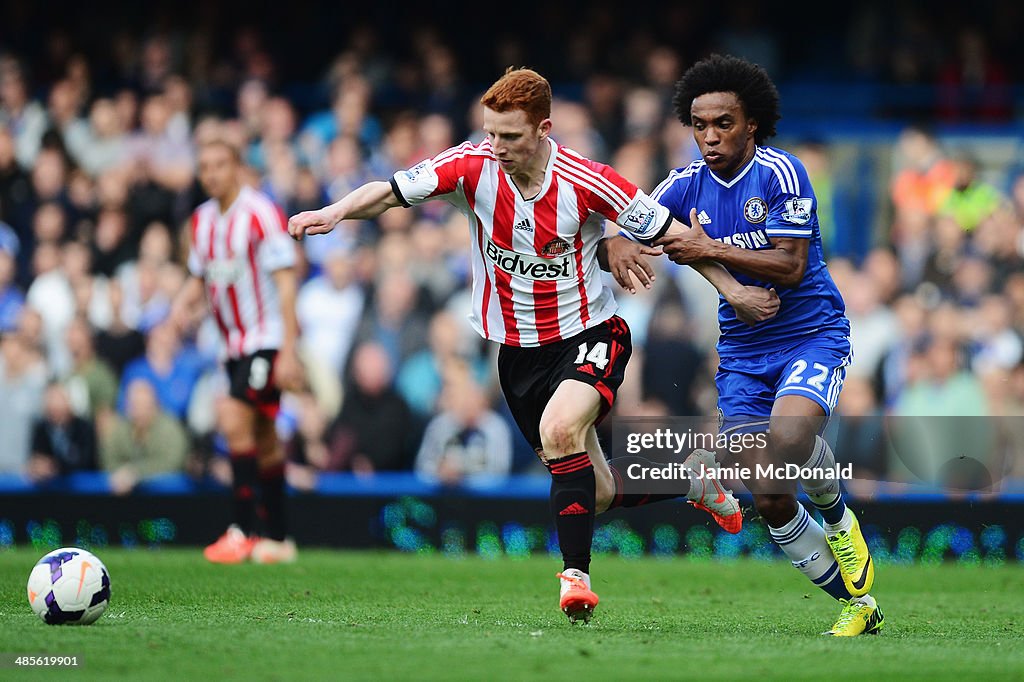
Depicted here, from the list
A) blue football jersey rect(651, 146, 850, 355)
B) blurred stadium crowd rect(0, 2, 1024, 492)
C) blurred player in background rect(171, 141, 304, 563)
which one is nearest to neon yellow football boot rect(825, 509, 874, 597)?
blue football jersey rect(651, 146, 850, 355)

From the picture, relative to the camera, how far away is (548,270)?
7.27 metres

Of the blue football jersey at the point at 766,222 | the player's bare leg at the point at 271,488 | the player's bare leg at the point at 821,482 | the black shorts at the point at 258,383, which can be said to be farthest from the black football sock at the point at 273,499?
the player's bare leg at the point at 821,482

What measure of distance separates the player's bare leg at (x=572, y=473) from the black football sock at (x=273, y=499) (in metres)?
4.09

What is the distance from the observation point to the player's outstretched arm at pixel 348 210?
6824mm

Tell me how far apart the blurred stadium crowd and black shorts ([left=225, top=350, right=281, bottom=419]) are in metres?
1.90

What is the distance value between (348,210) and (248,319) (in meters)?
3.91

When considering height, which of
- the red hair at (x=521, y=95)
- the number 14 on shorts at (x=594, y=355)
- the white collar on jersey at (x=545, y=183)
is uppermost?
the red hair at (x=521, y=95)

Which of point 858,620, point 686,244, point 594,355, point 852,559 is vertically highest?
point 686,244

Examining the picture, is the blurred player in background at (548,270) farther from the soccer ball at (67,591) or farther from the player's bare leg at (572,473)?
the soccer ball at (67,591)

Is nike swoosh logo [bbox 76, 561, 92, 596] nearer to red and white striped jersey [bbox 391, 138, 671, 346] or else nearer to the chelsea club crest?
→ red and white striped jersey [bbox 391, 138, 671, 346]

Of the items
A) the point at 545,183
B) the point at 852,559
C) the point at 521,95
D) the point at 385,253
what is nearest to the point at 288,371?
the point at 385,253

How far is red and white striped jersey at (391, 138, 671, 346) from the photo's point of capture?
7090 millimetres

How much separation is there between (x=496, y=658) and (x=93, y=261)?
990cm

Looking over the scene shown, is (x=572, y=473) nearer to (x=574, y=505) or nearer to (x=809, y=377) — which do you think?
(x=574, y=505)
